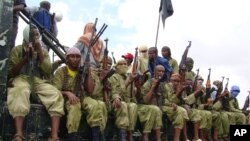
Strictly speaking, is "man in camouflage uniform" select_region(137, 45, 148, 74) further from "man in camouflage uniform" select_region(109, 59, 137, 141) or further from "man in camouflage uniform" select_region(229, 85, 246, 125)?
"man in camouflage uniform" select_region(229, 85, 246, 125)

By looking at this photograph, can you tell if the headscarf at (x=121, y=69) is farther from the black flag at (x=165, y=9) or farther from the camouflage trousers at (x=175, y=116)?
the black flag at (x=165, y=9)

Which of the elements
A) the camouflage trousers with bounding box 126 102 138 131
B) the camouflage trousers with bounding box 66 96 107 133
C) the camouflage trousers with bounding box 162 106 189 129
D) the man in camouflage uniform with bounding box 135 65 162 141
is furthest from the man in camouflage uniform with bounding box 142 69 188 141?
the camouflage trousers with bounding box 66 96 107 133

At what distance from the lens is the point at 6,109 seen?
5.20m

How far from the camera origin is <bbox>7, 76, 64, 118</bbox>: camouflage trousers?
514 cm

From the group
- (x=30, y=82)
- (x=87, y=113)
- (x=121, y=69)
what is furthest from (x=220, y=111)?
(x=30, y=82)

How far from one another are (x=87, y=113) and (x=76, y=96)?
264 millimetres

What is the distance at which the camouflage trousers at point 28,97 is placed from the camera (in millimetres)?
5137

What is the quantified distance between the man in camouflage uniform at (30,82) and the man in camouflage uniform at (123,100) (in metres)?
1.07

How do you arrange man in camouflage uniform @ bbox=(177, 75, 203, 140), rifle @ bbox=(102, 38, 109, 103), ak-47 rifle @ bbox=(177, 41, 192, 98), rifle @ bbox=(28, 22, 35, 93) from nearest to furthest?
rifle @ bbox=(28, 22, 35, 93), rifle @ bbox=(102, 38, 109, 103), man in camouflage uniform @ bbox=(177, 75, 203, 140), ak-47 rifle @ bbox=(177, 41, 192, 98)

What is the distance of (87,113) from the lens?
5941 mm

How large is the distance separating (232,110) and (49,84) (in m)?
5.70

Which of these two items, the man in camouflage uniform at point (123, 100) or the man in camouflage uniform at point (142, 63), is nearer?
the man in camouflage uniform at point (123, 100)

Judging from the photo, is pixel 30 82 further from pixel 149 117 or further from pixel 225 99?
pixel 225 99

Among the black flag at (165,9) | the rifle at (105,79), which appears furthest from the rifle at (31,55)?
the black flag at (165,9)
